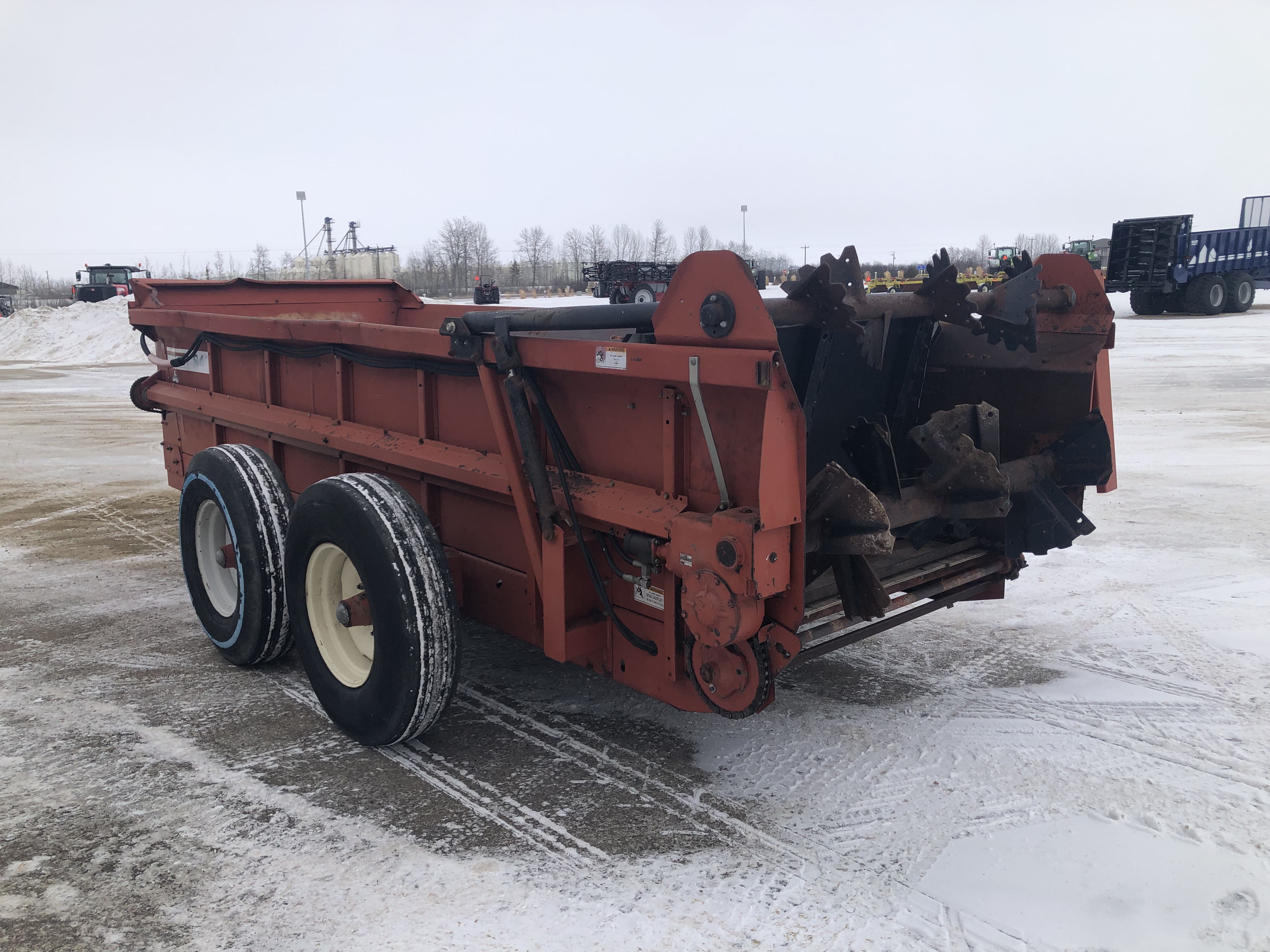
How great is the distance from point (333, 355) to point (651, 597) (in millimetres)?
2012

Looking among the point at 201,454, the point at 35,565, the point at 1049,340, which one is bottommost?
the point at 35,565

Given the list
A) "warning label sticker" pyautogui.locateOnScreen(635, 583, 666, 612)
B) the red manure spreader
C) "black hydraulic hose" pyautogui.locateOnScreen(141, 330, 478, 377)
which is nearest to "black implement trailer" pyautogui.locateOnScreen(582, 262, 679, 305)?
"black hydraulic hose" pyautogui.locateOnScreen(141, 330, 478, 377)

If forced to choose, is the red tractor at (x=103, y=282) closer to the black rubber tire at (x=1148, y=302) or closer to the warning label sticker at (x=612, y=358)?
the black rubber tire at (x=1148, y=302)

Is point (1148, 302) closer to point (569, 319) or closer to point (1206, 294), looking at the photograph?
point (1206, 294)

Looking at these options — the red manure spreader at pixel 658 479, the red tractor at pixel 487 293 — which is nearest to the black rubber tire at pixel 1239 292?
the red tractor at pixel 487 293

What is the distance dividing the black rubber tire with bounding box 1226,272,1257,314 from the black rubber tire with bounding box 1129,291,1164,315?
153 centimetres

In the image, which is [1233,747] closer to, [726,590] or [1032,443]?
[1032,443]

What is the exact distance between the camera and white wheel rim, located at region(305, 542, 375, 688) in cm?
383

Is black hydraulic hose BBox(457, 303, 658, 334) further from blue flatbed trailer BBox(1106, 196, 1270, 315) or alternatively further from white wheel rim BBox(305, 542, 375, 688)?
blue flatbed trailer BBox(1106, 196, 1270, 315)

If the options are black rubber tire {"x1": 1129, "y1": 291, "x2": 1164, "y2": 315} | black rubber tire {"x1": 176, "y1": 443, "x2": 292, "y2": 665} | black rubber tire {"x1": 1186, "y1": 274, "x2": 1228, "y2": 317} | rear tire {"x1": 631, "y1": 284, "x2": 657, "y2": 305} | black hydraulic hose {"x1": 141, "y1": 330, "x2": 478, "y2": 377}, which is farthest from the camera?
rear tire {"x1": 631, "y1": 284, "x2": 657, "y2": 305}

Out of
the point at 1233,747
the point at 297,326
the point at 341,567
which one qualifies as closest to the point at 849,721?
the point at 1233,747

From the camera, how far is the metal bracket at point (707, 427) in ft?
9.19

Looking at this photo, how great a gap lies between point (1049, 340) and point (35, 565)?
605 centimetres

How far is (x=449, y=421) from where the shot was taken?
387 cm
